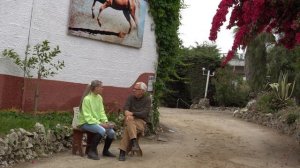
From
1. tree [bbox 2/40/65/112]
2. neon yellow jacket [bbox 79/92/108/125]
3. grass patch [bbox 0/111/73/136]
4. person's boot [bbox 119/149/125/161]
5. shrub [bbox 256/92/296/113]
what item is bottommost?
person's boot [bbox 119/149/125/161]

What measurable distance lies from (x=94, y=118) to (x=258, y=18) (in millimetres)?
3711

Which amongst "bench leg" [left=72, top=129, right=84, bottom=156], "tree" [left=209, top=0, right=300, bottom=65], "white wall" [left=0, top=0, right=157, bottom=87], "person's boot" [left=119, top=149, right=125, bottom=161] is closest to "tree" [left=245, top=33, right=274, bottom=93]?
"white wall" [left=0, top=0, right=157, bottom=87]

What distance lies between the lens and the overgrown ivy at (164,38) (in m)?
14.3

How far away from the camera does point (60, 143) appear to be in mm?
9938

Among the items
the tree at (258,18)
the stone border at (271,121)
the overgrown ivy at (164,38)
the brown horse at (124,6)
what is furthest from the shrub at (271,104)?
the tree at (258,18)

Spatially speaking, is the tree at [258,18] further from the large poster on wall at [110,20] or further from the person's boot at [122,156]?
the large poster on wall at [110,20]

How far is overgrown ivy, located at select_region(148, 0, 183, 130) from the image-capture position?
47.0 feet

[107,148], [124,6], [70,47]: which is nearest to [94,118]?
[107,148]

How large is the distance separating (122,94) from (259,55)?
12895mm

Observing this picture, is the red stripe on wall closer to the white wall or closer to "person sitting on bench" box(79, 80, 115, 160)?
the white wall

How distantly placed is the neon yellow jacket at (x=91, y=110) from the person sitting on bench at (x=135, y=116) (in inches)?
21.6

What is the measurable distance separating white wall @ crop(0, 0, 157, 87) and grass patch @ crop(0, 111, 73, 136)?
2.89 ft

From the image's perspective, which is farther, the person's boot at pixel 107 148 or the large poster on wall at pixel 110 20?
the large poster on wall at pixel 110 20

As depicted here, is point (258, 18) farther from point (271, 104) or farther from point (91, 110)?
point (271, 104)
